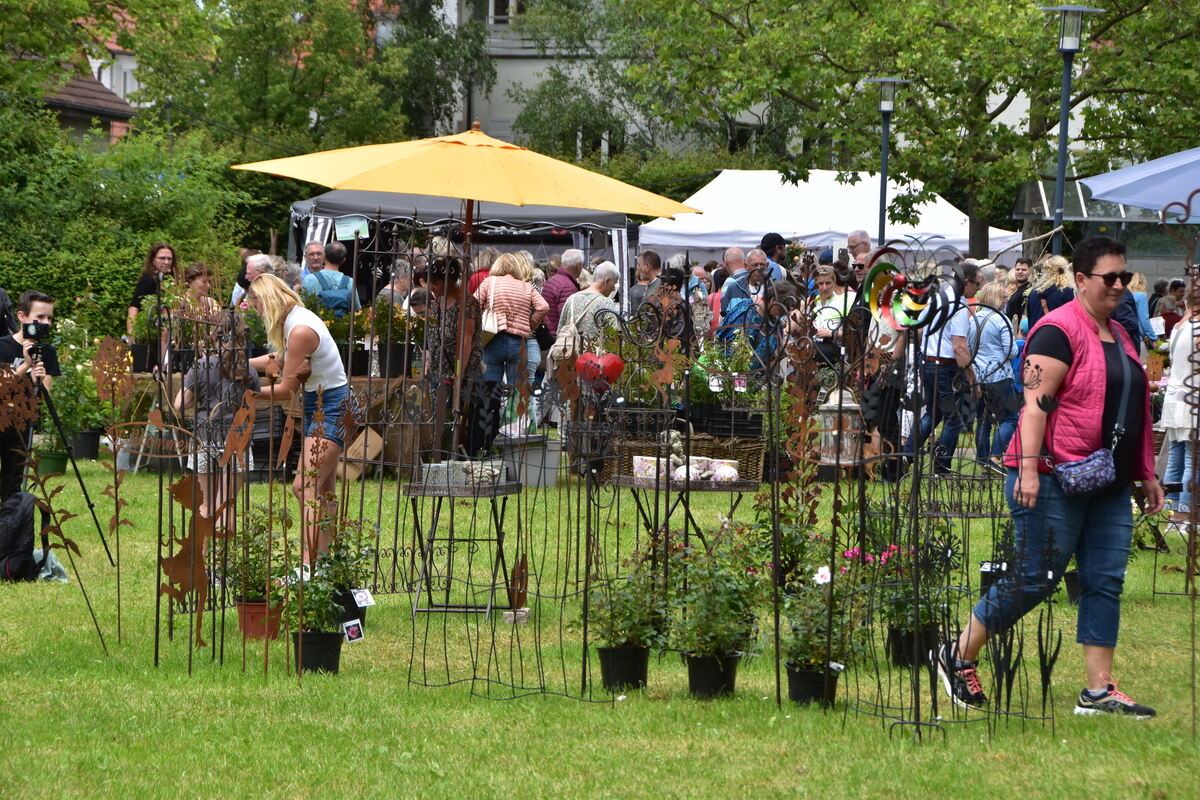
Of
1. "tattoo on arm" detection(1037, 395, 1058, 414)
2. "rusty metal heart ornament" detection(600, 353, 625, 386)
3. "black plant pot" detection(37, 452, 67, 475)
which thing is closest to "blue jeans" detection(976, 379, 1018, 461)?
"tattoo on arm" detection(1037, 395, 1058, 414)

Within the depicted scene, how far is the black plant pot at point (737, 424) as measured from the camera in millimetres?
10789

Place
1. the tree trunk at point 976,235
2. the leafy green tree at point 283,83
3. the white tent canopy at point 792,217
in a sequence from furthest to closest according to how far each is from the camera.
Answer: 1. the leafy green tree at point 283,83
2. the white tent canopy at point 792,217
3. the tree trunk at point 976,235

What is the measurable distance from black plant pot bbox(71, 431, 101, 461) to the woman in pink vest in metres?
9.43

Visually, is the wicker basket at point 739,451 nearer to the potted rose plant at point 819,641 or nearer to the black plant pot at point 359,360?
the black plant pot at point 359,360

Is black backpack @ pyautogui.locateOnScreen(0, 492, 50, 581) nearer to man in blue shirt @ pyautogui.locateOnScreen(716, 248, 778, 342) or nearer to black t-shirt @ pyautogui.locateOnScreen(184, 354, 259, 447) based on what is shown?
black t-shirt @ pyautogui.locateOnScreen(184, 354, 259, 447)

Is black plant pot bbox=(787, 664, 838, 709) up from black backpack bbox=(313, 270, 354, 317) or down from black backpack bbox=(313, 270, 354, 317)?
down

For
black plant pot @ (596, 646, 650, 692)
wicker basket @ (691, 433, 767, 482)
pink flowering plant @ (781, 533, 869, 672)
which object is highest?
wicker basket @ (691, 433, 767, 482)

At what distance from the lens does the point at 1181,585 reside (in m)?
8.48

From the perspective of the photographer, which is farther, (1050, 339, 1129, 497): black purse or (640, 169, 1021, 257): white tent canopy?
→ (640, 169, 1021, 257): white tent canopy

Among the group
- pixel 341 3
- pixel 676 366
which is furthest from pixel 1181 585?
pixel 341 3

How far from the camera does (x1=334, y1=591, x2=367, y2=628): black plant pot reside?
6.67 meters

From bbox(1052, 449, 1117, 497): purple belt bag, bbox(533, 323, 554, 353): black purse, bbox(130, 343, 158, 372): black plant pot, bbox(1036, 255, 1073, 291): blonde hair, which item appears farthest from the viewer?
bbox(533, 323, 554, 353): black purse

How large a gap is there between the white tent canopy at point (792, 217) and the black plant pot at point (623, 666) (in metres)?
14.0

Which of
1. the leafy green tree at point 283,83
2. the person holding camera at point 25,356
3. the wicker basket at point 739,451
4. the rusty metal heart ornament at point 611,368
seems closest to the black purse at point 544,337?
the wicker basket at point 739,451
